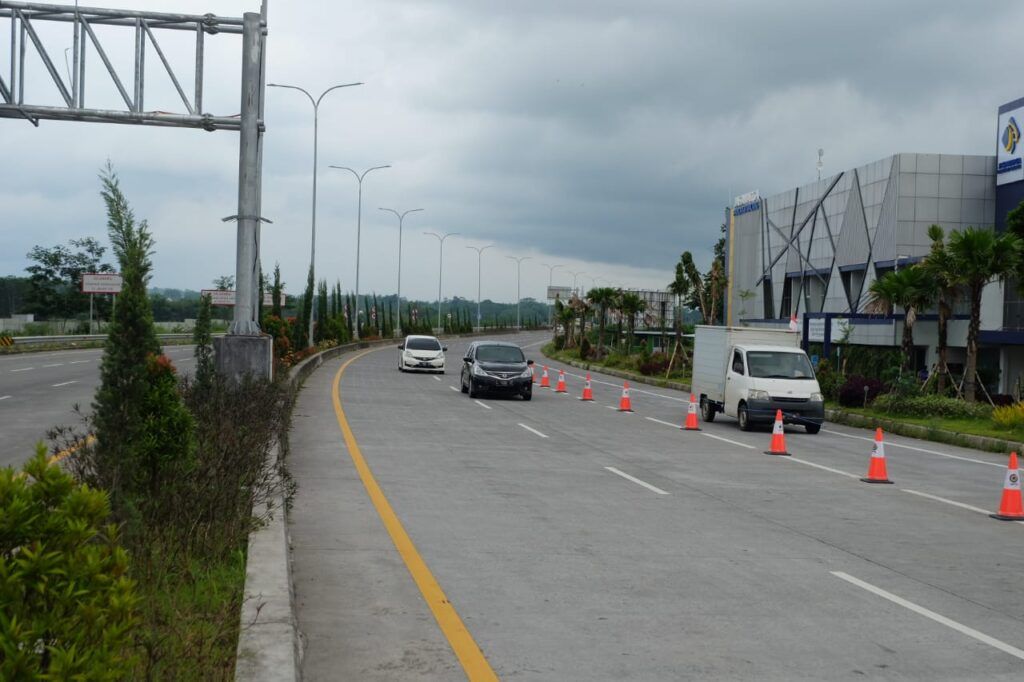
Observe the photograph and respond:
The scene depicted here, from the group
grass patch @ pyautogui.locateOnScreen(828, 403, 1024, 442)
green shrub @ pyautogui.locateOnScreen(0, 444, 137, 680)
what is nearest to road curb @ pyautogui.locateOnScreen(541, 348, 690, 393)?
grass patch @ pyautogui.locateOnScreen(828, 403, 1024, 442)

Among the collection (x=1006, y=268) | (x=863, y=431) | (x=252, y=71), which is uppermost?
(x=252, y=71)

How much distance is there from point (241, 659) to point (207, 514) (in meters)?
2.81

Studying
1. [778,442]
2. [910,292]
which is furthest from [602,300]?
[778,442]

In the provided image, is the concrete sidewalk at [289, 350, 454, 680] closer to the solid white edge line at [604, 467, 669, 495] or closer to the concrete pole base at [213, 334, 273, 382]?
the solid white edge line at [604, 467, 669, 495]

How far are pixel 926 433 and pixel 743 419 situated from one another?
4.46 metres

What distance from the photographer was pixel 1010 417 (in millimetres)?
23750

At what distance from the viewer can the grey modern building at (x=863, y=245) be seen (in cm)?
4378

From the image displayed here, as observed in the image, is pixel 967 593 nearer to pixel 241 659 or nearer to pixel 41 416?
pixel 241 659

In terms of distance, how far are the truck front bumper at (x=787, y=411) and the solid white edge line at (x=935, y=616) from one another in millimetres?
14172

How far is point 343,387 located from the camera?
108 ft

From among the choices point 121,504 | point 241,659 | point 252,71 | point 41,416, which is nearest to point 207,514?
point 121,504

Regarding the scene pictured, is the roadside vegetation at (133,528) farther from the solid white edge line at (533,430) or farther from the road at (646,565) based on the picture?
the solid white edge line at (533,430)

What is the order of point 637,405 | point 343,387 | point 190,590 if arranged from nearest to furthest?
point 190,590 → point 637,405 → point 343,387

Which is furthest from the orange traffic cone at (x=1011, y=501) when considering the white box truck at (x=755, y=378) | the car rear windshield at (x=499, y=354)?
the car rear windshield at (x=499, y=354)
